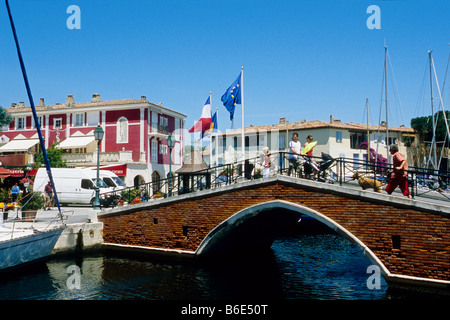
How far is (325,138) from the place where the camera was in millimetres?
45562

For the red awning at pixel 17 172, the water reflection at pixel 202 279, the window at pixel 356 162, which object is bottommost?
the water reflection at pixel 202 279

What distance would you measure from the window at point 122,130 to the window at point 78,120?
→ 4.37m

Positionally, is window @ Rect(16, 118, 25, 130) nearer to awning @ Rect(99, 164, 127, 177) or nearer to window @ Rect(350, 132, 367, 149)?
awning @ Rect(99, 164, 127, 177)

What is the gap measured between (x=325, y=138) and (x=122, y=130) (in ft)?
74.9

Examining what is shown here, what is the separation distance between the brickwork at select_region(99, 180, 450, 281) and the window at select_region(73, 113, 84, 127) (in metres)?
26.1

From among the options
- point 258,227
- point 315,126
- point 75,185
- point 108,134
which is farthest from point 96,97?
point 258,227

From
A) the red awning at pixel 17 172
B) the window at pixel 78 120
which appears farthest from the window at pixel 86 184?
the window at pixel 78 120

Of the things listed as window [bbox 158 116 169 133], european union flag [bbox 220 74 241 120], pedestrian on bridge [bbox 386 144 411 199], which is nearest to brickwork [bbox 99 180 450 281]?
pedestrian on bridge [bbox 386 144 411 199]

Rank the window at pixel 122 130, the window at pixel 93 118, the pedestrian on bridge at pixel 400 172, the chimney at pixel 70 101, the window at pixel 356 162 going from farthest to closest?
the chimney at pixel 70 101
the window at pixel 93 118
the window at pixel 122 130
the window at pixel 356 162
the pedestrian on bridge at pixel 400 172

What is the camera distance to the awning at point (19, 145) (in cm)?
3928

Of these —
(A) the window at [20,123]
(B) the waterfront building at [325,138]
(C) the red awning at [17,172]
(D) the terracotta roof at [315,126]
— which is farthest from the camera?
(D) the terracotta roof at [315,126]

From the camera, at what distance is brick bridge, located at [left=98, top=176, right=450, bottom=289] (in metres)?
10.5

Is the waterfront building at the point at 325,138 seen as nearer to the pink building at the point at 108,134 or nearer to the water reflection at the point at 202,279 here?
the pink building at the point at 108,134
